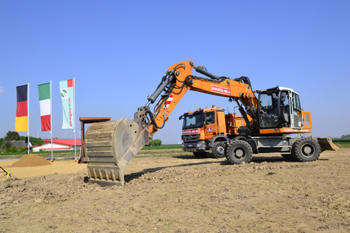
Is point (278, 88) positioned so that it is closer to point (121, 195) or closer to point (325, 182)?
point (325, 182)

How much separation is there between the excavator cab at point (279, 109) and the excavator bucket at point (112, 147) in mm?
6011

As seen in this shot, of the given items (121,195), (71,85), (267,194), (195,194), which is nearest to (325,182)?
(267,194)

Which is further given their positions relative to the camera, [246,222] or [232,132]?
[232,132]

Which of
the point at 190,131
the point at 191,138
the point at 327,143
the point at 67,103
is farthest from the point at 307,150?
the point at 67,103

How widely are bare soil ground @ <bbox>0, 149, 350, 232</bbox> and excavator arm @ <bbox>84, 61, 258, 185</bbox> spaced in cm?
57

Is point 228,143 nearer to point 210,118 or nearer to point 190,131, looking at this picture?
point 210,118

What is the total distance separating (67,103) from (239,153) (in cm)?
1294

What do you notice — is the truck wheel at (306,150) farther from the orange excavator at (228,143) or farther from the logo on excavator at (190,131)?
the logo on excavator at (190,131)

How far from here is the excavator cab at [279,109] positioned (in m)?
11.2

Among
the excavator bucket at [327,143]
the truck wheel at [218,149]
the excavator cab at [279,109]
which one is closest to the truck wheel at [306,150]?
the excavator cab at [279,109]

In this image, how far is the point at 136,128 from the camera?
7.85 meters

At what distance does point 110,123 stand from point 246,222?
4.77 metres

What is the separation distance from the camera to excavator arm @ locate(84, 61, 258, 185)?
7.27 m

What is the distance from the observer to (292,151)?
11.2 meters
